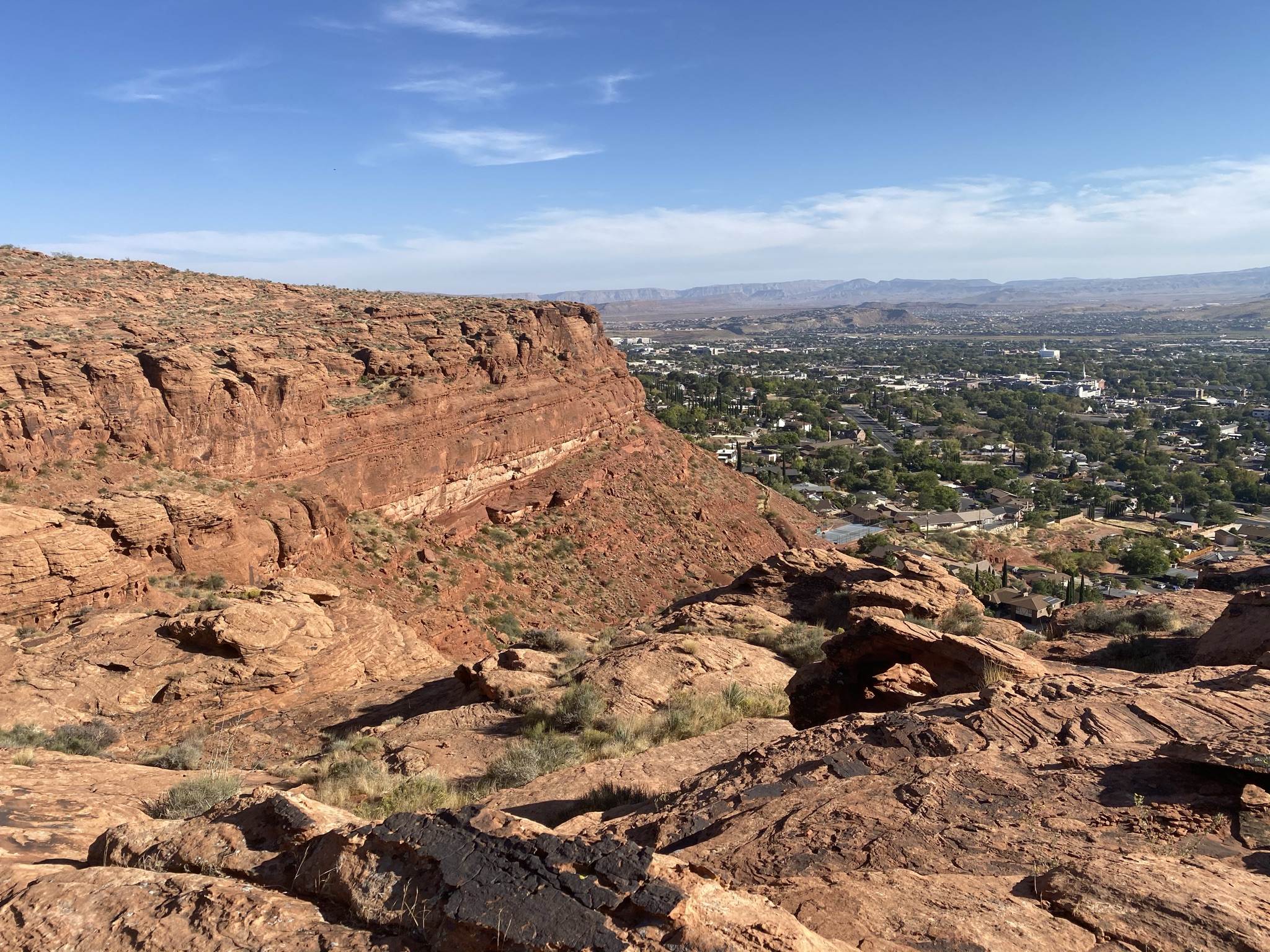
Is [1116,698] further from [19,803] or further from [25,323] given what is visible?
[25,323]

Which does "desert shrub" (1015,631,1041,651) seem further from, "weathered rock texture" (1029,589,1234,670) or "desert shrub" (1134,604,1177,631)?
"desert shrub" (1134,604,1177,631)

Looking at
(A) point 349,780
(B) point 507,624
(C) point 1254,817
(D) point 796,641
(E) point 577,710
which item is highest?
(C) point 1254,817

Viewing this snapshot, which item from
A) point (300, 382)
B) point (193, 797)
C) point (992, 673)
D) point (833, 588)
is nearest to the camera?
point (193, 797)

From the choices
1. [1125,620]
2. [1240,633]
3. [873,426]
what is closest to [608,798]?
[1240,633]

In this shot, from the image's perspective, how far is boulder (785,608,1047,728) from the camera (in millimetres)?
11102

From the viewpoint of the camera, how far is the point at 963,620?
1706 cm

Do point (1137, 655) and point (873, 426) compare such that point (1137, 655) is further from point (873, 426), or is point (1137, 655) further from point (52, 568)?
point (873, 426)

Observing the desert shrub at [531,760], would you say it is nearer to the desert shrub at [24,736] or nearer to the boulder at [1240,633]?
the desert shrub at [24,736]

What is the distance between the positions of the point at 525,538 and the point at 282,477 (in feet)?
32.1

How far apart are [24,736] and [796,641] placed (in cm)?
1301

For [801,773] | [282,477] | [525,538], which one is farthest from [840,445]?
[801,773]

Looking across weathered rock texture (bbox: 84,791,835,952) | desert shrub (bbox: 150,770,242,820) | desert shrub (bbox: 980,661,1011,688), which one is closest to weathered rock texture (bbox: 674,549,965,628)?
desert shrub (bbox: 980,661,1011,688)

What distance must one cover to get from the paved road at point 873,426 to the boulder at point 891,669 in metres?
72.4

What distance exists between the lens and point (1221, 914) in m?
4.67
